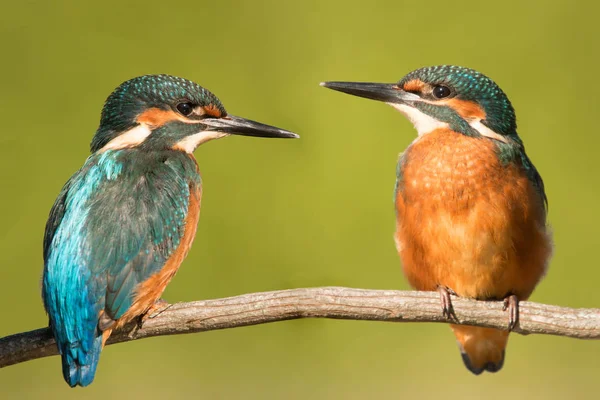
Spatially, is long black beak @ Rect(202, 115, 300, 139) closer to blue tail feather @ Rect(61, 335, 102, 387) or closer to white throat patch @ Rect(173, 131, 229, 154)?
white throat patch @ Rect(173, 131, 229, 154)

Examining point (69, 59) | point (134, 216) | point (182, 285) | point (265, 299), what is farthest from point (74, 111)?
point (265, 299)

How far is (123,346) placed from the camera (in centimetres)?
503

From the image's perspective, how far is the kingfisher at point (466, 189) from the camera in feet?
12.1

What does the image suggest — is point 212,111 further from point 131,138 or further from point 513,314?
point 513,314

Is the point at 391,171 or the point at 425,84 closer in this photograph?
the point at 425,84

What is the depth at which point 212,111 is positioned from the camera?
11.8 ft

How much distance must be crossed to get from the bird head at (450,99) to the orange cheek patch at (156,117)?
649mm

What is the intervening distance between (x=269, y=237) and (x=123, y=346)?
967mm

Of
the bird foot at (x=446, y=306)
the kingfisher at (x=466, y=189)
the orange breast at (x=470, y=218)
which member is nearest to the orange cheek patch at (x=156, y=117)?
the kingfisher at (x=466, y=189)

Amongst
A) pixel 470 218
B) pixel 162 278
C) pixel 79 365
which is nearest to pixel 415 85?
pixel 470 218

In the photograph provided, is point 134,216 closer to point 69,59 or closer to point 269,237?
point 269,237

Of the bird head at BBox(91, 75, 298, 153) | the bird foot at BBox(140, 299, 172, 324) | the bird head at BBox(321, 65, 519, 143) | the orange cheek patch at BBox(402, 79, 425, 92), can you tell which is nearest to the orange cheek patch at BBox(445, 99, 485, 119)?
the bird head at BBox(321, 65, 519, 143)

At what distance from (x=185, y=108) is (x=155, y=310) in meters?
0.77

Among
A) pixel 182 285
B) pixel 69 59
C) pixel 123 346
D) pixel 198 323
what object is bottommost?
pixel 123 346
